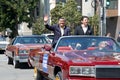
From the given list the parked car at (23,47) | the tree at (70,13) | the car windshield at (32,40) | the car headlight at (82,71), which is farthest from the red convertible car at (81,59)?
the tree at (70,13)

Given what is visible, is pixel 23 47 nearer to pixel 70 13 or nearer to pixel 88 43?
pixel 88 43

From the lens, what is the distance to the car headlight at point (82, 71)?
8509mm

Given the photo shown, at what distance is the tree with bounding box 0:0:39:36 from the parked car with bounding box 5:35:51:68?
35970 mm

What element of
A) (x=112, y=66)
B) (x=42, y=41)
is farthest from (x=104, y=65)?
(x=42, y=41)

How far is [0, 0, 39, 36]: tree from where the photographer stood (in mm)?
56438

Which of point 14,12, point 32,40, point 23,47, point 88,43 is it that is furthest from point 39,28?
point 88,43

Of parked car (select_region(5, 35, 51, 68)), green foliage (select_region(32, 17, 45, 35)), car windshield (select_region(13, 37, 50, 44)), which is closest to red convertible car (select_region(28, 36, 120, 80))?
parked car (select_region(5, 35, 51, 68))

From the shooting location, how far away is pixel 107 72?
844cm

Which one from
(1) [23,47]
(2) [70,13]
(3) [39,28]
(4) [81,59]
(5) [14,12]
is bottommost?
(3) [39,28]

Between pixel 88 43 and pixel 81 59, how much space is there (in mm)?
1734

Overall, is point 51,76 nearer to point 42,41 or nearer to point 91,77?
point 91,77

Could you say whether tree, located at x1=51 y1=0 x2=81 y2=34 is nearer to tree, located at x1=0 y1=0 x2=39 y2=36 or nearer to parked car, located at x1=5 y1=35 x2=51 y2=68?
tree, located at x1=0 y1=0 x2=39 y2=36

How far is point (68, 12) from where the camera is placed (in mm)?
45312

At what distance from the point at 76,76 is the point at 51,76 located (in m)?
1.60
